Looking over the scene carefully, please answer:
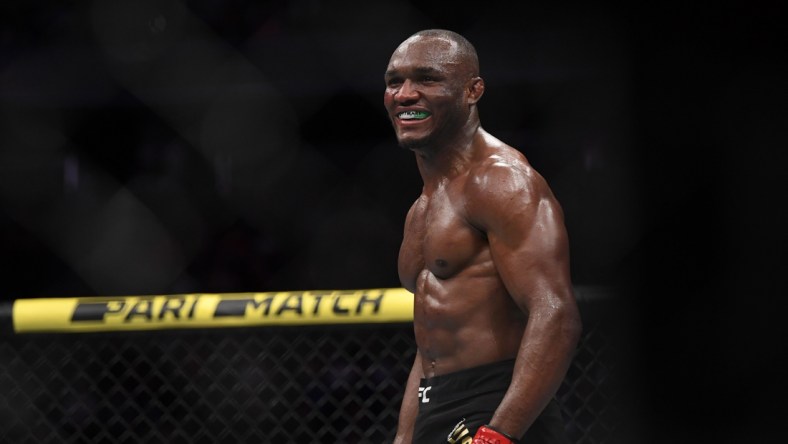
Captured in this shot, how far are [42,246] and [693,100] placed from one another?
2.90 meters

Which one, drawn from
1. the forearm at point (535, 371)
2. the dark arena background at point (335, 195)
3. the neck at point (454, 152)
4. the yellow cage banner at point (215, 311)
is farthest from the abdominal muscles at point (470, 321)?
the dark arena background at point (335, 195)

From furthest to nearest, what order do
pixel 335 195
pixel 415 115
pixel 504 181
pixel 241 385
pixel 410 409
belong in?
pixel 335 195, pixel 241 385, pixel 410 409, pixel 415 115, pixel 504 181

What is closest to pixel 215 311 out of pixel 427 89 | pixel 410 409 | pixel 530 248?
pixel 410 409

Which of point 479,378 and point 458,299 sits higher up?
point 458,299

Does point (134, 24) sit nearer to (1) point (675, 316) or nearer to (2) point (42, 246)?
(2) point (42, 246)

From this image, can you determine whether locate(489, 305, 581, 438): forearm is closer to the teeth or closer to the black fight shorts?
the black fight shorts

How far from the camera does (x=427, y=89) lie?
216 centimetres

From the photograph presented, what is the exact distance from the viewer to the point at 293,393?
4250mm

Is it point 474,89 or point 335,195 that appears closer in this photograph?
point 474,89

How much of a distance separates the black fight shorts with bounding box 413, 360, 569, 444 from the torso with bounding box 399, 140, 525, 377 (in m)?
0.02

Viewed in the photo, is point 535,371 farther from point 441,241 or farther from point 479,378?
point 441,241

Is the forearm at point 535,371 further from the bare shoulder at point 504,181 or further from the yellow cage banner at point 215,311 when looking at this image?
the yellow cage banner at point 215,311

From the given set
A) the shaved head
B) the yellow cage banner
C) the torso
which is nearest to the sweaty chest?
the torso

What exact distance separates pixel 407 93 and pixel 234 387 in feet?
5.65
